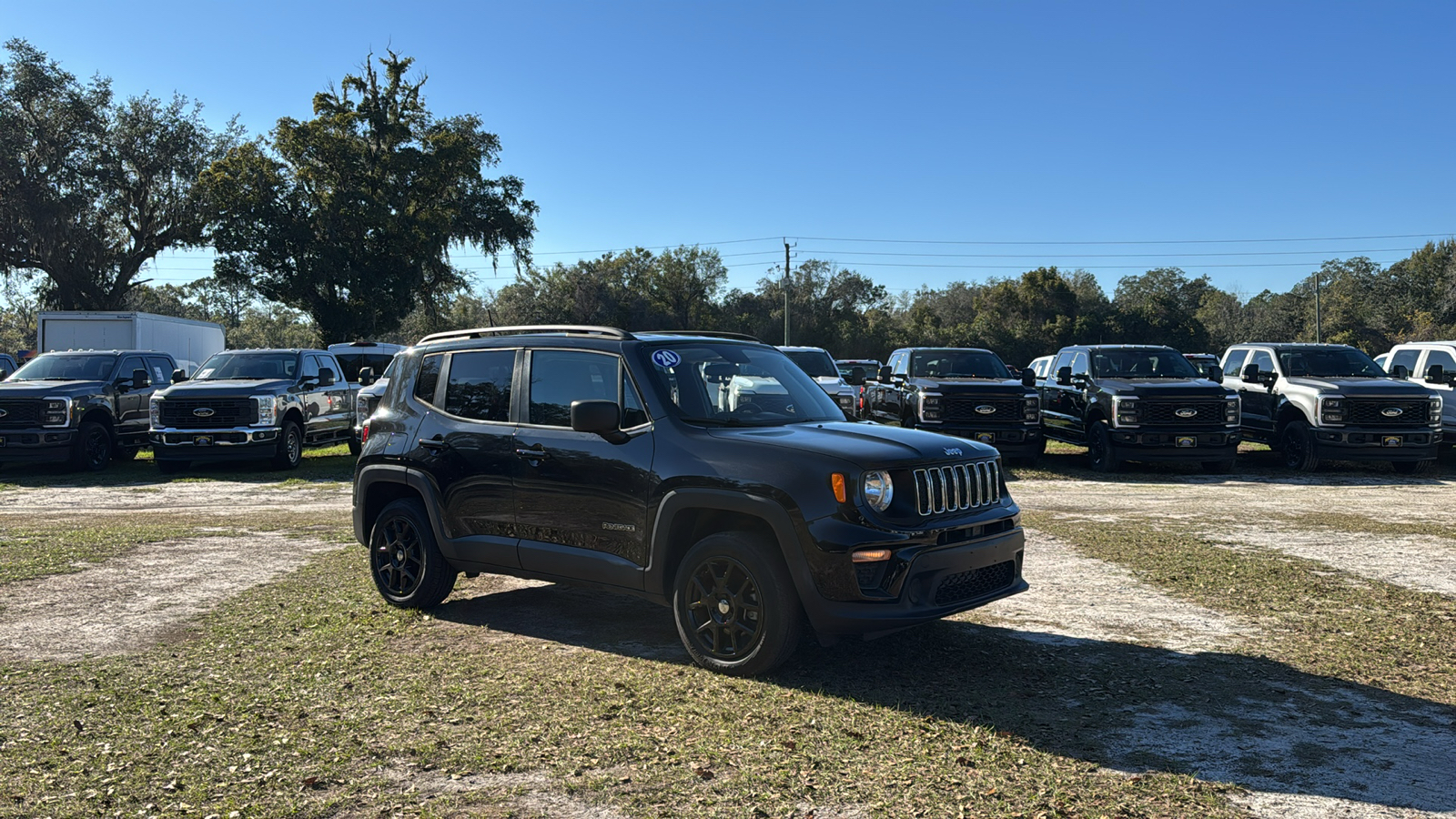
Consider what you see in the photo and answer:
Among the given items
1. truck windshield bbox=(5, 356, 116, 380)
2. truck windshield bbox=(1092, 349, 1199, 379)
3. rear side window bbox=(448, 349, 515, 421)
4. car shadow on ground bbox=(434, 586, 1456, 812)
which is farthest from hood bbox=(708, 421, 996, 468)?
truck windshield bbox=(5, 356, 116, 380)

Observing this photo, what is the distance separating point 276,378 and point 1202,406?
15.2 m

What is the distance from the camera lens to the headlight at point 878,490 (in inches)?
205

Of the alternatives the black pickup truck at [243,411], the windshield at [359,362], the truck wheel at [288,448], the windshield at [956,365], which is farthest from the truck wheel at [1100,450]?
the windshield at [359,362]

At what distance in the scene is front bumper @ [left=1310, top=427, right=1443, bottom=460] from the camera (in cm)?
1639

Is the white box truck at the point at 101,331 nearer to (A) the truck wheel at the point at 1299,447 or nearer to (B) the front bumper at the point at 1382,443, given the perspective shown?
(A) the truck wheel at the point at 1299,447

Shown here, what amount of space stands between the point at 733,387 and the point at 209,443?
13673 mm

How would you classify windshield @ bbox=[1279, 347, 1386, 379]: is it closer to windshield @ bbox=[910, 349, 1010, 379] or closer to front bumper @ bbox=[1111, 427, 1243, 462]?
front bumper @ bbox=[1111, 427, 1243, 462]

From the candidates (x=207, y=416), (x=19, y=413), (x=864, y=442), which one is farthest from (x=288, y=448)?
→ (x=864, y=442)

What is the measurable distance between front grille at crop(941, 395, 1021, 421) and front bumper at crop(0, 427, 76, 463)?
14459 millimetres

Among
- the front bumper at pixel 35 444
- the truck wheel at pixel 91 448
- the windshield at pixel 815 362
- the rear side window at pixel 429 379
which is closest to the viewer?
the rear side window at pixel 429 379

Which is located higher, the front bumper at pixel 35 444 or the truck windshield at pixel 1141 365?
the truck windshield at pixel 1141 365

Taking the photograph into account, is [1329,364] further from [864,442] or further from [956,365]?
[864,442]

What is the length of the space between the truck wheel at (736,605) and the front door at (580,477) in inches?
13.5

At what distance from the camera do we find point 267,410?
56.9 feet
